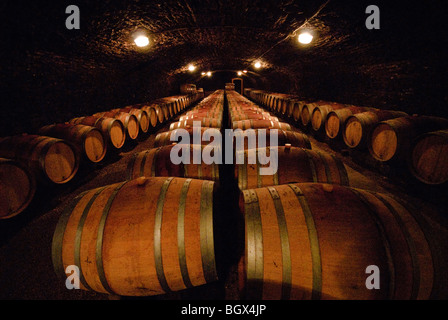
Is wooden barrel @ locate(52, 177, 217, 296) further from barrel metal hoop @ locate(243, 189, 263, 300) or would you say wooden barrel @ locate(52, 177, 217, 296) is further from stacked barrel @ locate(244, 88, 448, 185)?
stacked barrel @ locate(244, 88, 448, 185)

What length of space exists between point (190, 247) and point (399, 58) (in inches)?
256

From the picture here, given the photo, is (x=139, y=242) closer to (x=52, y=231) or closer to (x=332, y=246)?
(x=332, y=246)

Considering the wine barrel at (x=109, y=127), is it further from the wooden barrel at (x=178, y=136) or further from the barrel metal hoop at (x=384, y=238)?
the barrel metal hoop at (x=384, y=238)

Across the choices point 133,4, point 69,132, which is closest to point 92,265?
point 69,132

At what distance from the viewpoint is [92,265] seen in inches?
52.7

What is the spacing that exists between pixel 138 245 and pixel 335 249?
1367 mm

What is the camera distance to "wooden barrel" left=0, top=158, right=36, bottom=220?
8.19ft

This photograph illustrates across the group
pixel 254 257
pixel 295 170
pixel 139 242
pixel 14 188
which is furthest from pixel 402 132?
pixel 14 188

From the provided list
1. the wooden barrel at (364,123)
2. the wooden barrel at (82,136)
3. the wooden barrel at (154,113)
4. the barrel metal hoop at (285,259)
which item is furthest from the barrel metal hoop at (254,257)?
the wooden barrel at (154,113)

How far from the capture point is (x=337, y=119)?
5223 mm

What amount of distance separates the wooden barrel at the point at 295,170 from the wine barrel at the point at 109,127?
401cm

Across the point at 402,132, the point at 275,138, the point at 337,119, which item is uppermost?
the point at 337,119

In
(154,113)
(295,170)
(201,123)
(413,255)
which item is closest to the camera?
(413,255)
